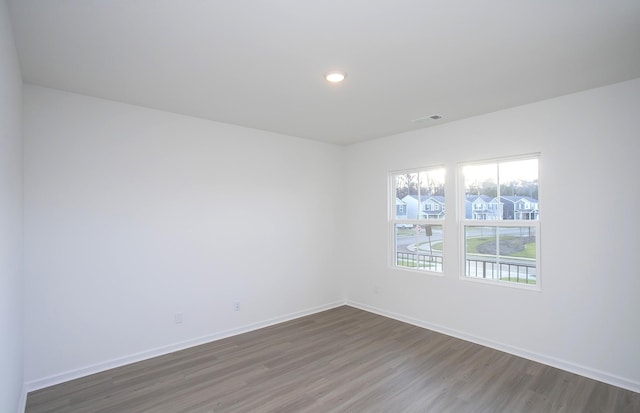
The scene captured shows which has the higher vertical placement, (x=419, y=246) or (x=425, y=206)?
(x=425, y=206)

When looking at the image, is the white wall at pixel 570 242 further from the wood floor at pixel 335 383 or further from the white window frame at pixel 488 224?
the wood floor at pixel 335 383

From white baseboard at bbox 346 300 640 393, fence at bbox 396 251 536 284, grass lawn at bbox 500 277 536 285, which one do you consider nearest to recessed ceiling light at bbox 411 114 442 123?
fence at bbox 396 251 536 284

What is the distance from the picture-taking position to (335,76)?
2.66 meters

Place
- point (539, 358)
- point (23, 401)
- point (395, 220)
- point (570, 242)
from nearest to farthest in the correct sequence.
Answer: point (23, 401)
point (570, 242)
point (539, 358)
point (395, 220)

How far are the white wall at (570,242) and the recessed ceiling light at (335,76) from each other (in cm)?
200

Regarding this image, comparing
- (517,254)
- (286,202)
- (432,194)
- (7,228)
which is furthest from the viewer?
(286,202)

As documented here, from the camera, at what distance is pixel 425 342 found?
383cm

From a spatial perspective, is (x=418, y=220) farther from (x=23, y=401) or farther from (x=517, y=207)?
(x=23, y=401)

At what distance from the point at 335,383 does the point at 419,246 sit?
2278 millimetres

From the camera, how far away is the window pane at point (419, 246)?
4321 millimetres

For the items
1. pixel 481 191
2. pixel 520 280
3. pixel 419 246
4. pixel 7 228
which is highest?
pixel 481 191

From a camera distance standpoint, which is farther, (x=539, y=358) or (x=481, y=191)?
(x=481, y=191)

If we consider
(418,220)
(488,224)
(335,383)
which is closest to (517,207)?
(488,224)

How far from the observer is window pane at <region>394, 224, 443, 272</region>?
14.2 ft
